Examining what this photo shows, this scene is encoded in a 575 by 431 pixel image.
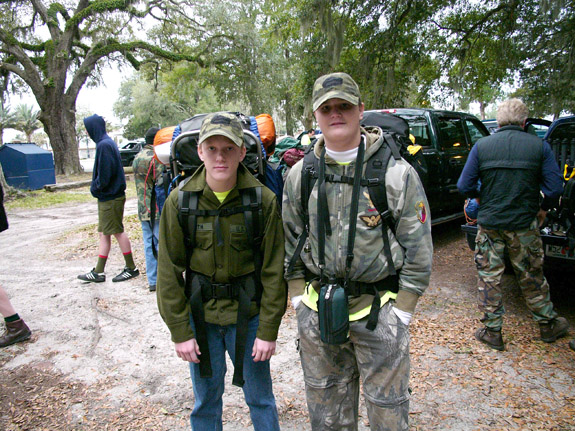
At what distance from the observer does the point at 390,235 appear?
190 centimetres

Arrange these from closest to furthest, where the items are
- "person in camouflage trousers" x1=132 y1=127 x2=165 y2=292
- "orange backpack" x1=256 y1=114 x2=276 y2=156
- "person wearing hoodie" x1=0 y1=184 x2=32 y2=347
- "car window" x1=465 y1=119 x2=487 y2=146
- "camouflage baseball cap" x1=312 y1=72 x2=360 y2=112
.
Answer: "camouflage baseball cap" x1=312 y1=72 x2=360 y2=112 → "orange backpack" x1=256 y1=114 x2=276 y2=156 → "person wearing hoodie" x1=0 y1=184 x2=32 y2=347 → "person in camouflage trousers" x1=132 y1=127 x2=165 y2=292 → "car window" x1=465 y1=119 x2=487 y2=146

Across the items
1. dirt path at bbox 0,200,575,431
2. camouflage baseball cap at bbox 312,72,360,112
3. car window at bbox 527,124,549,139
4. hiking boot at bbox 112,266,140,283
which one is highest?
car window at bbox 527,124,549,139

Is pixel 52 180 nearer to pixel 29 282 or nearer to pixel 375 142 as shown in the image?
pixel 29 282

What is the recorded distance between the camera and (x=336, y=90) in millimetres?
1854

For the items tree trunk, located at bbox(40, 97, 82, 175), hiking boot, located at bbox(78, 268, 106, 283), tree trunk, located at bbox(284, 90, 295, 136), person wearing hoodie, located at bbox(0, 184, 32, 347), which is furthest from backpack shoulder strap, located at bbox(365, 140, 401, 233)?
tree trunk, located at bbox(284, 90, 295, 136)

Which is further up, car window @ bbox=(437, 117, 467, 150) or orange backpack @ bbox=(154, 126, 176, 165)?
car window @ bbox=(437, 117, 467, 150)

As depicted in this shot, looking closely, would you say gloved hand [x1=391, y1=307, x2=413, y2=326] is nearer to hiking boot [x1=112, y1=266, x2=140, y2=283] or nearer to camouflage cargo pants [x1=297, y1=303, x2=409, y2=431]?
camouflage cargo pants [x1=297, y1=303, x2=409, y2=431]

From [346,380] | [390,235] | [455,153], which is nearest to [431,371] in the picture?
[346,380]

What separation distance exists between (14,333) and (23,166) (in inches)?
597

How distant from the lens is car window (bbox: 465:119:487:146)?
7120 millimetres

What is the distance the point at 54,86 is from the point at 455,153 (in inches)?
814

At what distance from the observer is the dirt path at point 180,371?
2.78 m

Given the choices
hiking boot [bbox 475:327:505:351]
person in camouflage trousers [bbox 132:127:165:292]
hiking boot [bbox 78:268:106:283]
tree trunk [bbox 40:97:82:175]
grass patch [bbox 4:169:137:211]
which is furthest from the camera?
tree trunk [bbox 40:97:82:175]

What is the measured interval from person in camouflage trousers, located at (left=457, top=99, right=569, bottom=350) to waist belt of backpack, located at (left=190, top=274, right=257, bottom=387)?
2.47 metres
